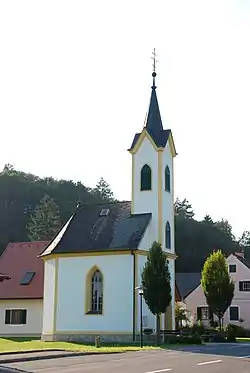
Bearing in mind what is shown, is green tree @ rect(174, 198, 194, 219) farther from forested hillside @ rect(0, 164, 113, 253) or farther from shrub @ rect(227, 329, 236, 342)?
shrub @ rect(227, 329, 236, 342)

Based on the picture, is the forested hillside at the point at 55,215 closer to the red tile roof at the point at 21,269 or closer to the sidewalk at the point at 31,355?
the red tile roof at the point at 21,269

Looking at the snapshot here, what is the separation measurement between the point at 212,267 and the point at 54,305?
11.2 meters

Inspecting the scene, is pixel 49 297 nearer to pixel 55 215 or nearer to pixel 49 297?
pixel 49 297

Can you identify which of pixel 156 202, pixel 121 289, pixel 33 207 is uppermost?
pixel 33 207

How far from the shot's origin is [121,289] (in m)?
37.8

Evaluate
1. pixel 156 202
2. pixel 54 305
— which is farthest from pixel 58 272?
pixel 156 202

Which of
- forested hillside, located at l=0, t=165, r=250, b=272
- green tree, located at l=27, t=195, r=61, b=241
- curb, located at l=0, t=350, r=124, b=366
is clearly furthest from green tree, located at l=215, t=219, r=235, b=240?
curb, located at l=0, t=350, r=124, b=366

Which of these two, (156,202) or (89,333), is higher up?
(156,202)

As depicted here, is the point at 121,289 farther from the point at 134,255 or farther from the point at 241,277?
the point at 241,277

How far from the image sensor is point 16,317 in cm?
4456

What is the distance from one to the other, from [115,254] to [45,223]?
130 ft

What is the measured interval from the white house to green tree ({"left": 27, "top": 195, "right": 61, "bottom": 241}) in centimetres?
3230

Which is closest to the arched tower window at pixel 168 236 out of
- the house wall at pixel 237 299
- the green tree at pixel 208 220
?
the house wall at pixel 237 299

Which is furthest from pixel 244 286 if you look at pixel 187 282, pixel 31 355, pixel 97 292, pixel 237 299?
pixel 31 355
